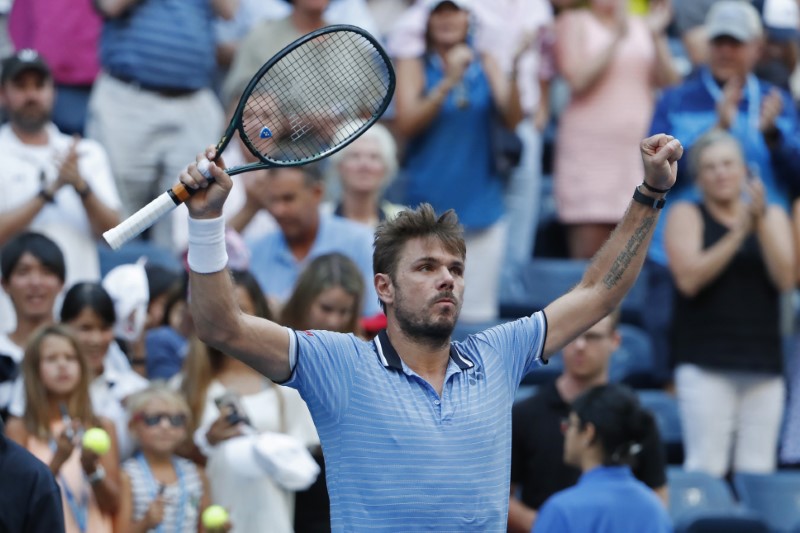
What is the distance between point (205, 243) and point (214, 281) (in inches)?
4.2

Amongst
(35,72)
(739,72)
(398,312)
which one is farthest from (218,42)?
(398,312)

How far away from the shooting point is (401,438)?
461cm

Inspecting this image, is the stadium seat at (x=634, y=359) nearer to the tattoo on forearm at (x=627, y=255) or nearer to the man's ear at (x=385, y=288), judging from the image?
the tattoo on forearm at (x=627, y=255)

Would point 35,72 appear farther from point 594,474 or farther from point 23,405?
point 594,474

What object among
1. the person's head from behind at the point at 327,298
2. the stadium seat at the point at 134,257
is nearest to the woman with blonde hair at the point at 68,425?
the person's head from behind at the point at 327,298

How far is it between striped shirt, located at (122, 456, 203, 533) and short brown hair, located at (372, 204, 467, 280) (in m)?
1.93

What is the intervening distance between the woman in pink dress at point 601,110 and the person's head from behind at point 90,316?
12.1 ft

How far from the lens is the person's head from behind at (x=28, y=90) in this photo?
826cm

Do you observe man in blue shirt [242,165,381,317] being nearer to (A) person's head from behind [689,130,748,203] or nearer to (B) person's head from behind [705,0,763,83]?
(A) person's head from behind [689,130,748,203]

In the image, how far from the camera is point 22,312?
23.8 feet

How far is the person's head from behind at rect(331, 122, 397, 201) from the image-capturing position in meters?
8.65

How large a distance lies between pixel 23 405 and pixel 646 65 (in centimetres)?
506

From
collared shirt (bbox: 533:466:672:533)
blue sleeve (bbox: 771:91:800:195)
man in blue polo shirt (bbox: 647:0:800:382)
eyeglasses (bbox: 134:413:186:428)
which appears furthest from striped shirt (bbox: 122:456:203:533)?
blue sleeve (bbox: 771:91:800:195)

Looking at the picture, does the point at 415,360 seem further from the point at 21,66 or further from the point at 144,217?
the point at 21,66
